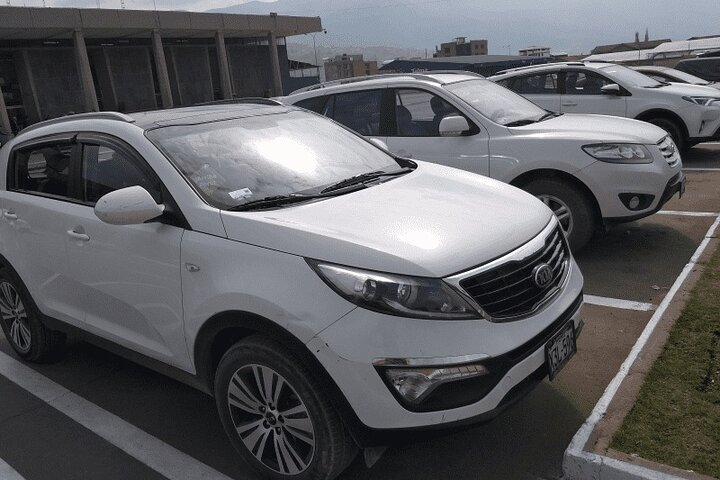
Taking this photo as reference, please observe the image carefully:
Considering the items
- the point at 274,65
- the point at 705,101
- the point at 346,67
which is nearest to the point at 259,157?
the point at 705,101

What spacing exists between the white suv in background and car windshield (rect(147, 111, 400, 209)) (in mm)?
6486

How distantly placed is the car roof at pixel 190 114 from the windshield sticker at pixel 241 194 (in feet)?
2.31

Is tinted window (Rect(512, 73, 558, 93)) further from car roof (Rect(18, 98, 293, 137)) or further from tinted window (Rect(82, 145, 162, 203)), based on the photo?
tinted window (Rect(82, 145, 162, 203))

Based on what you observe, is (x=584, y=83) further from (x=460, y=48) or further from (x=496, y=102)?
(x=460, y=48)

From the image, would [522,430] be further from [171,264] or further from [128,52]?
[128,52]

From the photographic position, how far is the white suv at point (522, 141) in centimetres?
535

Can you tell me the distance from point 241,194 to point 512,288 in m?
1.38

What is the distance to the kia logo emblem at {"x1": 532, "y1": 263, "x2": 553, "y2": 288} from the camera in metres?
2.81

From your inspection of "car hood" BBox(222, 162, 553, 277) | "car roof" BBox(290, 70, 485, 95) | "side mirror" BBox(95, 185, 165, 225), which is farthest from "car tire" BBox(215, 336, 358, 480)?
"car roof" BBox(290, 70, 485, 95)

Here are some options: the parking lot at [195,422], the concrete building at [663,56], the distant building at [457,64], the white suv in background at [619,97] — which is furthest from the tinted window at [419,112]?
the distant building at [457,64]

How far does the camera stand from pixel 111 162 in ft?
11.7

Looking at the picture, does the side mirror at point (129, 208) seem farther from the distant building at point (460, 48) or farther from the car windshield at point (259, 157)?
the distant building at point (460, 48)

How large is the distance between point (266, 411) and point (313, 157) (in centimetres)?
147

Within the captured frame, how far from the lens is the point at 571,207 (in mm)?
5477
